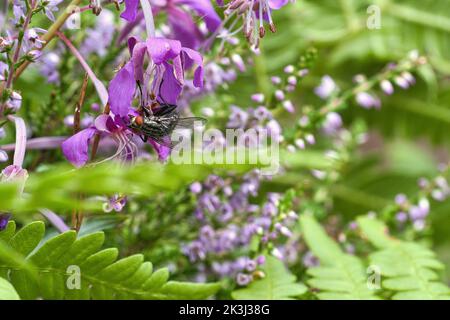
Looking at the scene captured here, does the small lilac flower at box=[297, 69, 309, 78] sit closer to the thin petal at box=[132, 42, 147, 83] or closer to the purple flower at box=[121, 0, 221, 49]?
the purple flower at box=[121, 0, 221, 49]

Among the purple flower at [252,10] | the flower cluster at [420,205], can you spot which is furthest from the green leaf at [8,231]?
the flower cluster at [420,205]

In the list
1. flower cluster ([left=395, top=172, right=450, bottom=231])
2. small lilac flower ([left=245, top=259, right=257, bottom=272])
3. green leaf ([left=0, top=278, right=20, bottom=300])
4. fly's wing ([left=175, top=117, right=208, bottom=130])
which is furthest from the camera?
flower cluster ([left=395, top=172, right=450, bottom=231])

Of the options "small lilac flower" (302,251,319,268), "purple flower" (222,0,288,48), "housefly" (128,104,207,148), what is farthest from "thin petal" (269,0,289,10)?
"small lilac flower" (302,251,319,268)

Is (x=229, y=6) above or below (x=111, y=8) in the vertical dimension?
below

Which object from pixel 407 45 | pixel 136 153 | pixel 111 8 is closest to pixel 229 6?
pixel 136 153

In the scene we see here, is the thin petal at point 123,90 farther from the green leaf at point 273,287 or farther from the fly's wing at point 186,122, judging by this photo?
the green leaf at point 273,287

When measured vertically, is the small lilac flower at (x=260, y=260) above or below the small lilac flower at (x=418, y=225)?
below
